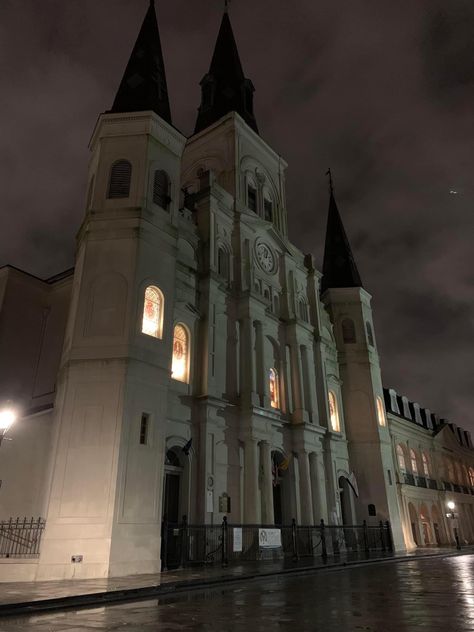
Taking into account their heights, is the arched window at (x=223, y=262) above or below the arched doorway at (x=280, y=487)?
above

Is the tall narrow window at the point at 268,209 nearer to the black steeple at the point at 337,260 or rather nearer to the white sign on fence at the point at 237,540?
the black steeple at the point at 337,260

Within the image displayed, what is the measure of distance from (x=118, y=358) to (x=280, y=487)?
13.8 metres

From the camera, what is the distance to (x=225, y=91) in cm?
3625

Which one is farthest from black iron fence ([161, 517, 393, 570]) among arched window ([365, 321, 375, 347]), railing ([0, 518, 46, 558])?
arched window ([365, 321, 375, 347])

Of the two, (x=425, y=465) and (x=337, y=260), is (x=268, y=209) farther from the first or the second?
(x=425, y=465)

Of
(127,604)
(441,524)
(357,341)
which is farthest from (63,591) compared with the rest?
(441,524)

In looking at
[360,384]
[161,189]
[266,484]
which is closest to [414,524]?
[360,384]

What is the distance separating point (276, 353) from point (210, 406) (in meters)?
8.08

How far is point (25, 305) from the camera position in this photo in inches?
924

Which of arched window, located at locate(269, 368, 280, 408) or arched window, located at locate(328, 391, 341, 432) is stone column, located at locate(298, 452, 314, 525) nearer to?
arched window, located at locate(269, 368, 280, 408)

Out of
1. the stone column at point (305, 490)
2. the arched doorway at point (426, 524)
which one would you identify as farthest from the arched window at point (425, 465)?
the stone column at point (305, 490)

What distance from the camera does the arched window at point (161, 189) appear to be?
21.3 m

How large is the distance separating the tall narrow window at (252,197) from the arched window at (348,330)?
37.4 ft

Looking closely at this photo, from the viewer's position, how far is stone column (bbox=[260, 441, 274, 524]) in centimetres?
2234
